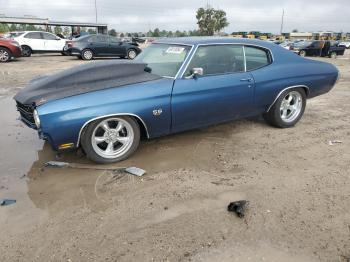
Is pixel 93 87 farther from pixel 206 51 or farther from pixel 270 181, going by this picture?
pixel 270 181

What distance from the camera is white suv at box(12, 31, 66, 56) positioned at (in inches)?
758

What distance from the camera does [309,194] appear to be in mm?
3527

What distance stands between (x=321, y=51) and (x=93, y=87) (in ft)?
82.8

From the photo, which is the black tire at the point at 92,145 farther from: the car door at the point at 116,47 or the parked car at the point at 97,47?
the car door at the point at 116,47

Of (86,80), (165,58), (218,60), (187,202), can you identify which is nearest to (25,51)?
(165,58)

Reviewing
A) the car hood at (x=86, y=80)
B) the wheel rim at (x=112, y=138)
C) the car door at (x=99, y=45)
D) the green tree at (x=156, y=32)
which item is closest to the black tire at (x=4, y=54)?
the car door at (x=99, y=45)

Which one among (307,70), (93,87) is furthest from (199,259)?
(307,70)

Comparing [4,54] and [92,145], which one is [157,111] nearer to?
[92,145]

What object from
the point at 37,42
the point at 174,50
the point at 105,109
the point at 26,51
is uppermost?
the point at 174,50

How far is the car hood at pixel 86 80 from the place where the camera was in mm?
4004

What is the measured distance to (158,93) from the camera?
4.19 metres

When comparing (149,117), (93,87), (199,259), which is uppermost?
(93,87)

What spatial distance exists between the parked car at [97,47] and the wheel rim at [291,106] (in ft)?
43.3

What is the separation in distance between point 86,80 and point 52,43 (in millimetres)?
17434
